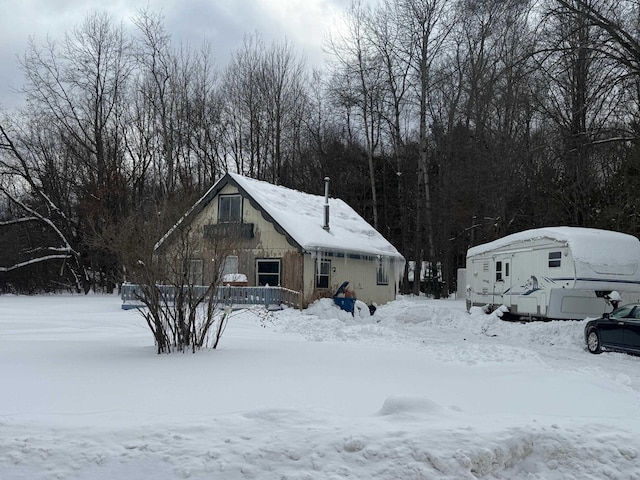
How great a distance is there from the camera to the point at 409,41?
39469 millimetres

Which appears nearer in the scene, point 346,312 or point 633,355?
point 633,355

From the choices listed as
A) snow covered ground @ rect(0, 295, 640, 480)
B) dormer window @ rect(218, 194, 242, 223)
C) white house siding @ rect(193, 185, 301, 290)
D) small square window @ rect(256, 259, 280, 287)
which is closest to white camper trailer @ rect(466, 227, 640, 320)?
snow covered ground @ rect(0, 295, 640, 480)

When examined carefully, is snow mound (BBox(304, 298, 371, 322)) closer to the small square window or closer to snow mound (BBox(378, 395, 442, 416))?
the small square window

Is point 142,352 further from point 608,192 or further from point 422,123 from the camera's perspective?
point 422,123

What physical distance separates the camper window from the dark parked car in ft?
12.6

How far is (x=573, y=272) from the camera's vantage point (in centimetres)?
1742

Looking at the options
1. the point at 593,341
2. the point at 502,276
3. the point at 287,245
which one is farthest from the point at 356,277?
the point at 593,341

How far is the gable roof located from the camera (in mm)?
23953

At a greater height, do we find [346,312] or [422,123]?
[422,123]

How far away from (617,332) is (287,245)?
44.0ft

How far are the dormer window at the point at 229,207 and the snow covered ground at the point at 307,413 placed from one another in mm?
13477

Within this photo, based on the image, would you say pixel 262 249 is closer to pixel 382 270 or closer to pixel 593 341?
pixel 382 270

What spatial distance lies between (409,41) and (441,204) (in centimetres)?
1086

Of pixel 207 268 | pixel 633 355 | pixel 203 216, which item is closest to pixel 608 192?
pixel 633 355
